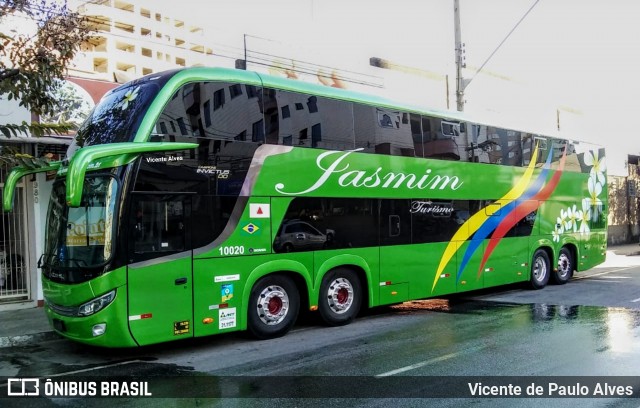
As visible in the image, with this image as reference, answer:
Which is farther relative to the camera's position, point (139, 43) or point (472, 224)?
point (139, 43)

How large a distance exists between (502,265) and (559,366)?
21.6 ft

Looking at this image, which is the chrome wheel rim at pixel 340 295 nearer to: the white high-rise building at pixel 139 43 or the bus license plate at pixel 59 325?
the bus license plate at pixel 59 325

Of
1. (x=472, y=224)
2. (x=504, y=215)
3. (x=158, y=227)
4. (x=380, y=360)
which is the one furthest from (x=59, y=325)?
(x=504, y=215)

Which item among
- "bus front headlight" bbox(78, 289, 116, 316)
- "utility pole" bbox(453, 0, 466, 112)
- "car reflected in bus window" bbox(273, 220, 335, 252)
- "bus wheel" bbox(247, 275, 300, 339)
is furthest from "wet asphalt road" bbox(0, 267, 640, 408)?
"utility pole" bbox(453, 0, 466, 112)

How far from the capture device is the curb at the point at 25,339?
8.86m

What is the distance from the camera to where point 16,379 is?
675 centimetres

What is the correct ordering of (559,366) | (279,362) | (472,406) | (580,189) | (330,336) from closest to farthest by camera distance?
(472,406) → (559,366) → (279,362) → (330,336) → (580,189)

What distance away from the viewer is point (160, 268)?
7.42 meters

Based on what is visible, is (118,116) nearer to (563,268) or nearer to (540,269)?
(540,269)

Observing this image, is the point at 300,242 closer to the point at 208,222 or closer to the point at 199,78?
the point at 208,222

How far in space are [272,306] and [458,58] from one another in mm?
11843

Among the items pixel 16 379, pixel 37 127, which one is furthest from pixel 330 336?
pixel 37 127

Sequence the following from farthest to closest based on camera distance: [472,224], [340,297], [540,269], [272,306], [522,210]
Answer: [540,269] < [522,210] < [472,224] < [340,297] < [272,306]

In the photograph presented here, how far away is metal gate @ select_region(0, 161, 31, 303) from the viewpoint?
12039 millimetres
